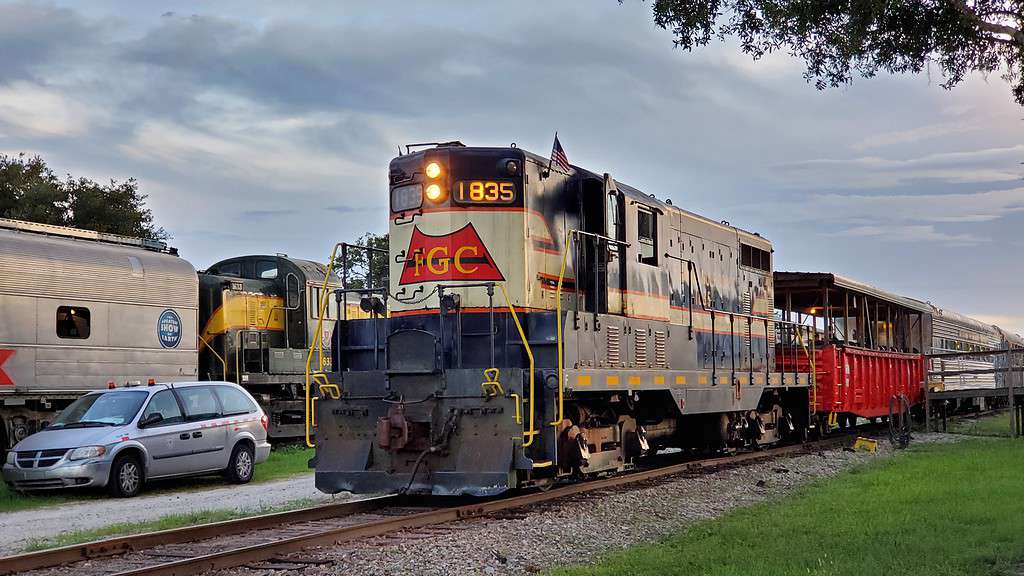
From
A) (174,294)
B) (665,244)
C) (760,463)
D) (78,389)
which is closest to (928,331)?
(760,463)

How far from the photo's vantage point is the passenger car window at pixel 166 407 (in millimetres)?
13859

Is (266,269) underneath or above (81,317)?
above

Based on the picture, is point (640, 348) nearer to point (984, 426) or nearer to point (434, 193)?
point (434, 193)

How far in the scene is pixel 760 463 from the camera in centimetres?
1528

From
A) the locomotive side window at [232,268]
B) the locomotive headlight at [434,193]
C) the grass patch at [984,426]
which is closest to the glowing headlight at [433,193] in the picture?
the locomotive headlight at [434,193]

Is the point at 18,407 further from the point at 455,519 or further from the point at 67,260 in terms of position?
the point at 455,519

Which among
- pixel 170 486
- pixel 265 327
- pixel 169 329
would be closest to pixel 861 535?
pixel 170 486

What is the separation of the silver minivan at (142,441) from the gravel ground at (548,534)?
19.7 ft

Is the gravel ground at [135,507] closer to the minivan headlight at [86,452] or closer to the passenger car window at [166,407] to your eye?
the minivan headlight at [86,452]

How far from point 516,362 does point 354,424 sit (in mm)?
1932

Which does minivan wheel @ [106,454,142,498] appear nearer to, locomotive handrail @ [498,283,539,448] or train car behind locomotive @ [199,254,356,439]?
locomotive handrail @ [498,283,539,448]

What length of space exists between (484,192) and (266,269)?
42.2 feet

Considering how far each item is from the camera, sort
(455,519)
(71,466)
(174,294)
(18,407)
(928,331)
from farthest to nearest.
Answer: (928,331) → (174,294) → (18,407) → (71,466) → (455,519)

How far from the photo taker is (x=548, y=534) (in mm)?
8750
